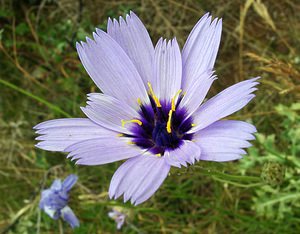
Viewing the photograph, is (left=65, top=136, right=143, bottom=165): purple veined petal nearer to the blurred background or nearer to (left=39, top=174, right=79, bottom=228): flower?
(left=39, top=174, right=79, bottom=228): flower

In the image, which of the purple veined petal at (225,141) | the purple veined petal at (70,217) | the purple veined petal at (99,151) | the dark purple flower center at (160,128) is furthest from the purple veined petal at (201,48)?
the purple veined petal at (70,217)

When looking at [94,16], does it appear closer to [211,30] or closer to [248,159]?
[248,159]

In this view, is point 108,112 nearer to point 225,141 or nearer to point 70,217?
point 225,141

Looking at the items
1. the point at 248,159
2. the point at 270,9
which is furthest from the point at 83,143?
the point at 270,9

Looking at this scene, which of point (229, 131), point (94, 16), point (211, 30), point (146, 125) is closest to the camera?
point (229, 131)

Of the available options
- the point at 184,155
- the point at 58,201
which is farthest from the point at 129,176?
the point at 58,201

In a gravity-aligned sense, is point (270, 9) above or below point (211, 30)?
above
